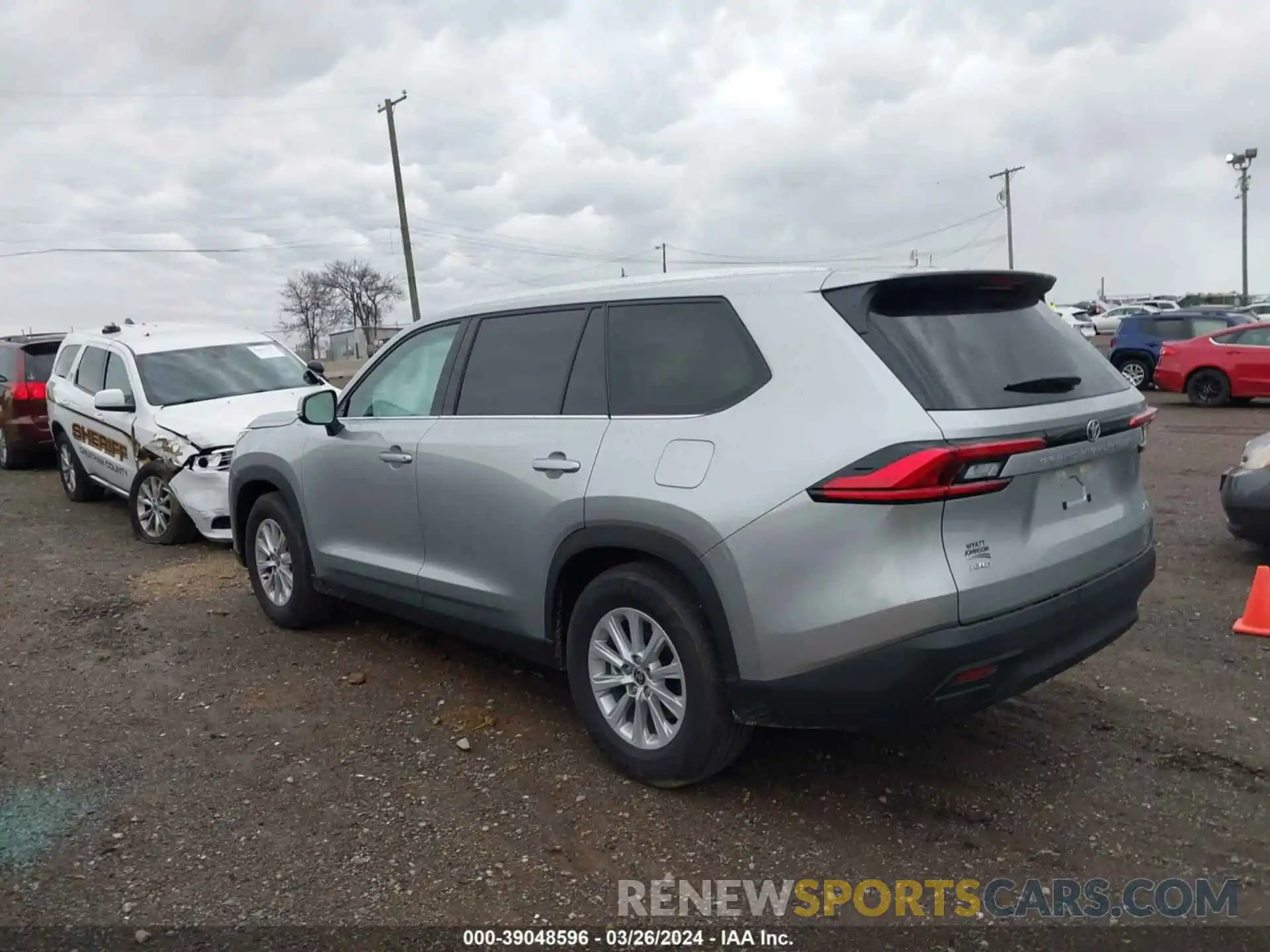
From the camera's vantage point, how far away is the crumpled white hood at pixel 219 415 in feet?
26.4

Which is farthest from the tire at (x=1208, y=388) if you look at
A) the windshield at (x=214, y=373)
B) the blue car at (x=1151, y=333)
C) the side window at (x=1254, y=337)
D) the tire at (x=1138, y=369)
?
the windshield at (x=214, y=373)

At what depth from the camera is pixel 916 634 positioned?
308 cm

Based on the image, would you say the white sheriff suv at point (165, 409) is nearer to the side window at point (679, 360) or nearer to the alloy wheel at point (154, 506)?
the alloy wheel at point (154, 506)

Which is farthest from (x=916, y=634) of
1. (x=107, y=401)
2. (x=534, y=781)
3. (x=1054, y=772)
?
(x=107, y=401)

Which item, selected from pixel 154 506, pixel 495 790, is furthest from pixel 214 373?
pixel 495 790

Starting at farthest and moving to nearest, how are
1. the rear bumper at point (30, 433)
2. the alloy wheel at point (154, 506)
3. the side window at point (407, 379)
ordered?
the rear bumper at point (30, 433)
the alloy wheel at point (154, 506)
the side window at point (407, 379)

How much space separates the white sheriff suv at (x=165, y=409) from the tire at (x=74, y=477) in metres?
0.01

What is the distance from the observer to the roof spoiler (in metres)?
3.37

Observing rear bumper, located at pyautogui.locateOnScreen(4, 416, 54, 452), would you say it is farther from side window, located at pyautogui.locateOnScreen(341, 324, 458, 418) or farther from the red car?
the red car

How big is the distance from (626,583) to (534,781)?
93 centimetres

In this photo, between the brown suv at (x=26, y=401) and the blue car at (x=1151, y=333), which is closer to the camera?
the brown suv at (x=26, y=401)

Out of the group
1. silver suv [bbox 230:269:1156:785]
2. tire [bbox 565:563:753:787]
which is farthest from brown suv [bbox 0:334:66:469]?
tire [bbox 565:563:753:787]

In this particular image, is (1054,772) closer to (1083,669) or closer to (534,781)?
(1083,669)

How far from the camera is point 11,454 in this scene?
13.2 meters
